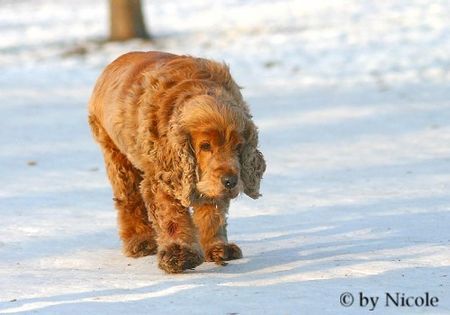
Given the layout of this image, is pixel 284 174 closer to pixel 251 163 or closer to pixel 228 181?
pixel 251 163

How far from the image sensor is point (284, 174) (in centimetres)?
1012

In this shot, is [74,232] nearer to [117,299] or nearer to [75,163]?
[117,299]

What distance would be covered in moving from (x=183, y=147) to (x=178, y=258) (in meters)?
0.67

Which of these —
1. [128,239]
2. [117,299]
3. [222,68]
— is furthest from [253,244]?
[117,299]

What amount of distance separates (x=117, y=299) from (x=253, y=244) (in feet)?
6.02

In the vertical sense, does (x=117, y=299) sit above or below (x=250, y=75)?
above

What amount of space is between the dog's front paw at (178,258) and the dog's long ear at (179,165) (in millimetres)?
273

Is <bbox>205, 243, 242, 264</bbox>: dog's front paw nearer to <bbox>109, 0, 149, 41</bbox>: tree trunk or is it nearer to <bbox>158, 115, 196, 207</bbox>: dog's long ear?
<bbox>158, 115, 196, 207</bbox>: dog's long ear

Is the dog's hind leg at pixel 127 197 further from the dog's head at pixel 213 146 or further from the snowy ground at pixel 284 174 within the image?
the dog's head at pixel 213 146

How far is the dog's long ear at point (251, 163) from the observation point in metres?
6.19

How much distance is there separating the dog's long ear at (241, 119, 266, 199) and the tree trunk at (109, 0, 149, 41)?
Answer: 15.2 metres

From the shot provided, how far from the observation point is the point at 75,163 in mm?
11008

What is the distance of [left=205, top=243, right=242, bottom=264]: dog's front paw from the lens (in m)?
6.61

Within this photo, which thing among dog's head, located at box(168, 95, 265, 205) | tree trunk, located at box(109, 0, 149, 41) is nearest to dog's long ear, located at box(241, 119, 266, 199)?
dog's head, located at box(168, 95, 265, 205)
